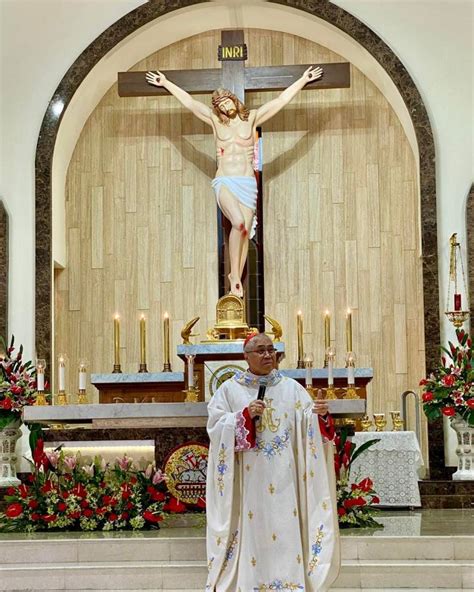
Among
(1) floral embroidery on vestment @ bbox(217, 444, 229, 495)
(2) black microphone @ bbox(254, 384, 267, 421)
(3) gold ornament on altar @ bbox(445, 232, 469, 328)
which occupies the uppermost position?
(3) gold ornament on altar @ bbox(445, 232, 469, 328)

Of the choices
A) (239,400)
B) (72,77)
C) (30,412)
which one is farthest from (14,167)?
(239,400)

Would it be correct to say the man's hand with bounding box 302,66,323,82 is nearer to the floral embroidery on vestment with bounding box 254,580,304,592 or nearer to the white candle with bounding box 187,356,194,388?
the white candle with bounding box 187,356,194,388

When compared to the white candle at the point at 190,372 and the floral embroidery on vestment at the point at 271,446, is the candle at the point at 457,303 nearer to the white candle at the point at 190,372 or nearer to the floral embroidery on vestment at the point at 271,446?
the white candle at the point at 190,372

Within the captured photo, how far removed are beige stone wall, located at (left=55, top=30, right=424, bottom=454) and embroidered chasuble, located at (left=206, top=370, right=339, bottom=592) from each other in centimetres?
545

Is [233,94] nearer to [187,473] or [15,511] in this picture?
[187,473]

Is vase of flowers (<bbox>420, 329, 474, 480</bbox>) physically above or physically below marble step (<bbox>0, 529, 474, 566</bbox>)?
above

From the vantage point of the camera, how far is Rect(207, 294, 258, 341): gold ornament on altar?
943cm

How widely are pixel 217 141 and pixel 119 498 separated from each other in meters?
4.33

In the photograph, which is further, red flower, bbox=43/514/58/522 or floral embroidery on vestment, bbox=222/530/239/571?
red flower, bbox=43/514/58/522

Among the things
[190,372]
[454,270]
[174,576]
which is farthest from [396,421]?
[174,576]

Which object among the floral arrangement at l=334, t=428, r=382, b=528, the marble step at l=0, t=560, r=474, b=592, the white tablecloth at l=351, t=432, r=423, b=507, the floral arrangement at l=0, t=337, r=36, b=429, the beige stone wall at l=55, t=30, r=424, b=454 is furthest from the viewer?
the beige stone wall at l=55, t=30, r=424, b=454

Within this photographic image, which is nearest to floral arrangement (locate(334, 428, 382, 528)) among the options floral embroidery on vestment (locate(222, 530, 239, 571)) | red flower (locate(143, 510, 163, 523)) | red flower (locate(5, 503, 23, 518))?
red flower (locate(143, 510, 163, 523))

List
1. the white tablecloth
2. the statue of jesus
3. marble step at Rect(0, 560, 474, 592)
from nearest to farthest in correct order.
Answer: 1. marble step at Rect(0, 560, 474, 592)
2. the white tablecloth
3. the statue of jesus

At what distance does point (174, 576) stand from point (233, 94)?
5494 millimetres
